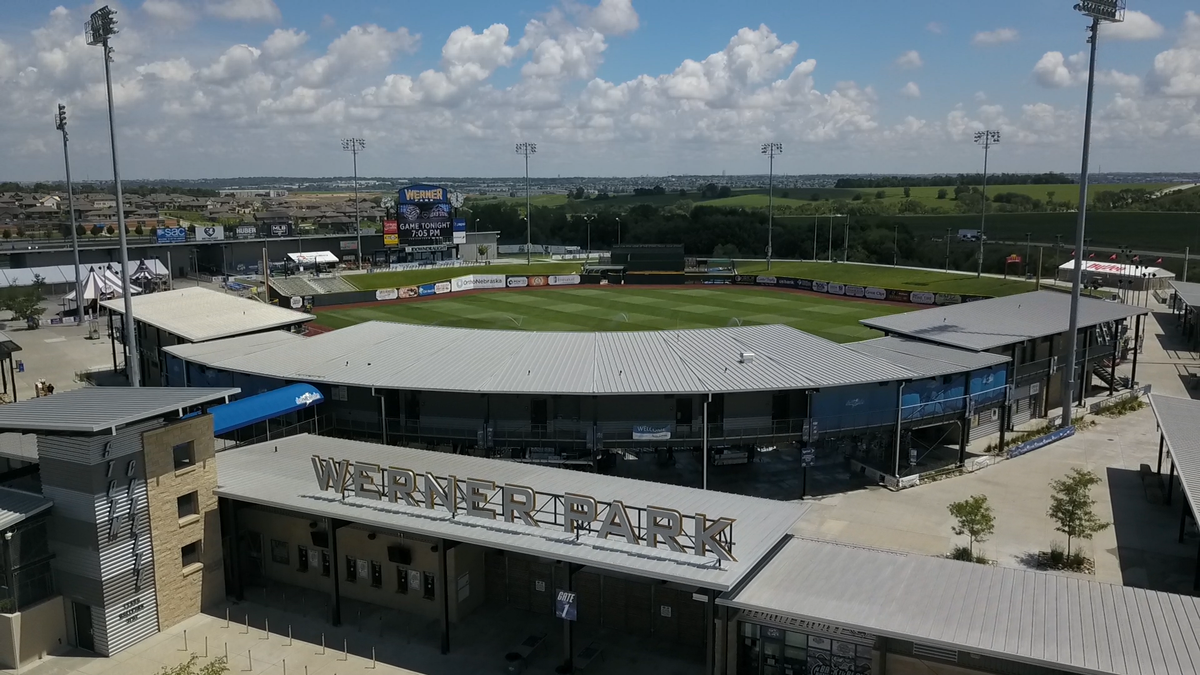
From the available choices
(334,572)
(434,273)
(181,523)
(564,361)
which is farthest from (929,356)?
(434,273)

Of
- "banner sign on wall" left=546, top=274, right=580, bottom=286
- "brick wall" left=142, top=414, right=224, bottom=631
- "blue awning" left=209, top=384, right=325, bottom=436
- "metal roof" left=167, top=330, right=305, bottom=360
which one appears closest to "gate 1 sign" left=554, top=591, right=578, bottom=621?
"brick wall" left=142, top=414, right=224, bottom=631

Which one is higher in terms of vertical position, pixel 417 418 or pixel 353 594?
pixel 417 418

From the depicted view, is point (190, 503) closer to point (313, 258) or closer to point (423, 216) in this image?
point (423, 216)

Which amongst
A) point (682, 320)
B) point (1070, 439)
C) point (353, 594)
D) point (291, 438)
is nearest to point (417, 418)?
point (291, 438)

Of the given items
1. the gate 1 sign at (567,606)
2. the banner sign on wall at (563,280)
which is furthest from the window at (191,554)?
the banner sign on wall at (563,280)

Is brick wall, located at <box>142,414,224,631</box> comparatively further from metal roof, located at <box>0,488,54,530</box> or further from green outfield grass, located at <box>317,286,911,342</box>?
green outfield grass, located at <box>317,286,911,342</box>

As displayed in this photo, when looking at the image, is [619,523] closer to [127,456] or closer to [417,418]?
[127,456]

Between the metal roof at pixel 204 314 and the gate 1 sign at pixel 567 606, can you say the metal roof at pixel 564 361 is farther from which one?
the gate 1 sign at pixel 567 606
